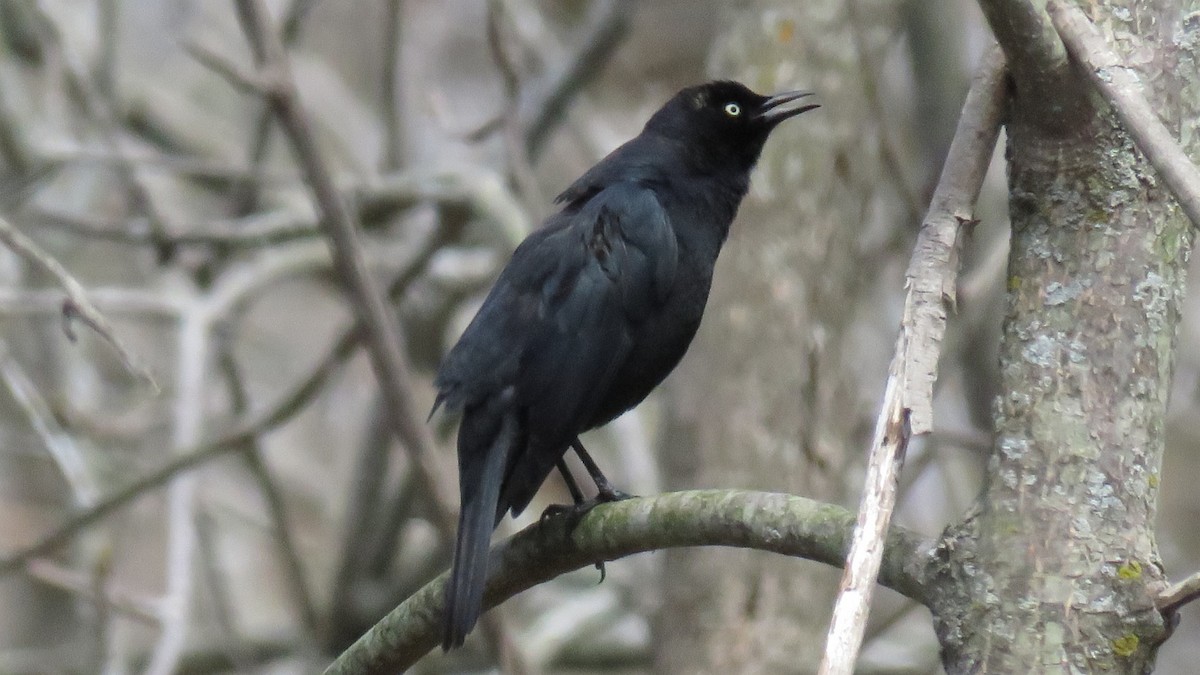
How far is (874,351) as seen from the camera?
26.2ft

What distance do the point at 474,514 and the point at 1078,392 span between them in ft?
4.92

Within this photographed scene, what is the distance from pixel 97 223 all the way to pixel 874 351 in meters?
4.36

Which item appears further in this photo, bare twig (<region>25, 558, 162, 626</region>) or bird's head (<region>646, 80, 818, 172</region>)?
bird's head (<region>646, 80, 818, 172</region>)

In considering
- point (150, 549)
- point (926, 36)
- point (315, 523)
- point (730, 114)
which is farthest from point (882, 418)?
point (150, 549)

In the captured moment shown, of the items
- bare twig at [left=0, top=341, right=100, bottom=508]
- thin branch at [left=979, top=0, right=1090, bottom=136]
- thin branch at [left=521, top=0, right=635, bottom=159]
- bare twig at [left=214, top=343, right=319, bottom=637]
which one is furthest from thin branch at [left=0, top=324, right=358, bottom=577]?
thin branch at [left=979, top=0, right=1090, bottom=136]

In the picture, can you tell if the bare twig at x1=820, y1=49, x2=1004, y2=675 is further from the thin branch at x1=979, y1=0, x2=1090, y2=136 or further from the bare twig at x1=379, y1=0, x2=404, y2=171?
the bare twig at x1=379, y1=0, x2=404, y2=171

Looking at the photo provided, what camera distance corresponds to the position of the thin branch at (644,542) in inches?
88.1

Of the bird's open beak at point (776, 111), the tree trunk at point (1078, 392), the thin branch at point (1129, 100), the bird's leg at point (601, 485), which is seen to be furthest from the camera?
the bird's open beak at point (776, 111)

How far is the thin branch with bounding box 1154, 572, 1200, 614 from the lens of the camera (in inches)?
73.1

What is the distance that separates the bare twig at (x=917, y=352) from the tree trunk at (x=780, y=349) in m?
2.48

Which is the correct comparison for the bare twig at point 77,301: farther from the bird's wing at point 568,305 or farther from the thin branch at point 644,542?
the bird's wing at point 568,305

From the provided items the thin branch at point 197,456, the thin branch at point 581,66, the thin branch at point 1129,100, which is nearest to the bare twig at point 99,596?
the thin branch at point 197,456

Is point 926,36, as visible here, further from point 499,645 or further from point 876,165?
point 499,645

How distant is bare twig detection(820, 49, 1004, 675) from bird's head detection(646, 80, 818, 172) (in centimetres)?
211
